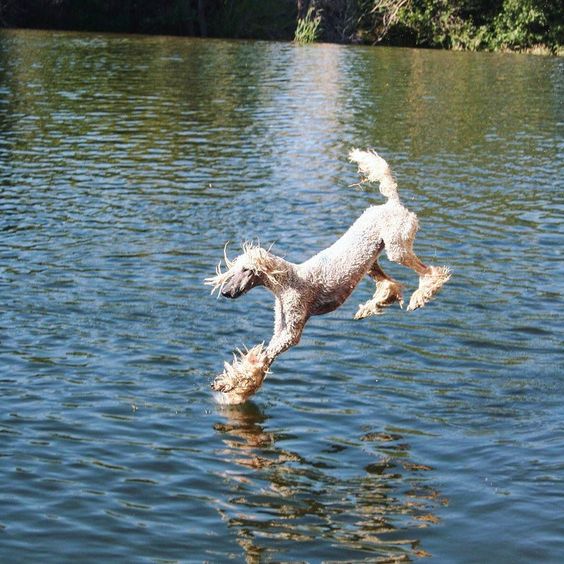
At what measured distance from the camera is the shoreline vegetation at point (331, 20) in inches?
2140

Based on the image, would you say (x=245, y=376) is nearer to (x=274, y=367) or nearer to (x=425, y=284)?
(x=274, y=367)

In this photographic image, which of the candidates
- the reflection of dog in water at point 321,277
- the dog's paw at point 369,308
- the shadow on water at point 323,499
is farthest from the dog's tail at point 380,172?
the shadow on water at point 323,499

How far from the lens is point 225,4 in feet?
199

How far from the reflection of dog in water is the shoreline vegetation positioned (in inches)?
1761

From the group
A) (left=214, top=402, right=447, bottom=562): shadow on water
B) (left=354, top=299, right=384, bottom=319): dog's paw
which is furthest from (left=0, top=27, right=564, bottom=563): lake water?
(left=354, top=299, right=384, bottom=319): dog's paw

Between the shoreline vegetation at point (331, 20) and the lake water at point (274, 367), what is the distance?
30843 mm

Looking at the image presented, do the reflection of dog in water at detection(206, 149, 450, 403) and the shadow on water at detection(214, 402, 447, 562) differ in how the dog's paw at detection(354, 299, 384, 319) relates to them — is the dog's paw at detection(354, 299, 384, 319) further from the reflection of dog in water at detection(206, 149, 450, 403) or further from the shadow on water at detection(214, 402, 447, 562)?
the shadow on water at detection(214, 402, 447, 562)

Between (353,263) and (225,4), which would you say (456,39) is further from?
(353,263)

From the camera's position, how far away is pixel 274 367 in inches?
442

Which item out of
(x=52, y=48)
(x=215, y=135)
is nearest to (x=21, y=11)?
(x=52, y=48)

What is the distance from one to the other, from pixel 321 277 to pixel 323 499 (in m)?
2.00

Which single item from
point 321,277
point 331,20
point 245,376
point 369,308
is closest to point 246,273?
point 321,277

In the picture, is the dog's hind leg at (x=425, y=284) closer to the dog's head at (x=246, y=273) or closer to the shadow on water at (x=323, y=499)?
the shadow on water at (x=323, y=499)

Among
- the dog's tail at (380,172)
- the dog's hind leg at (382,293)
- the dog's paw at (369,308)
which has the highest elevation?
the dog's tail at (380,172)
